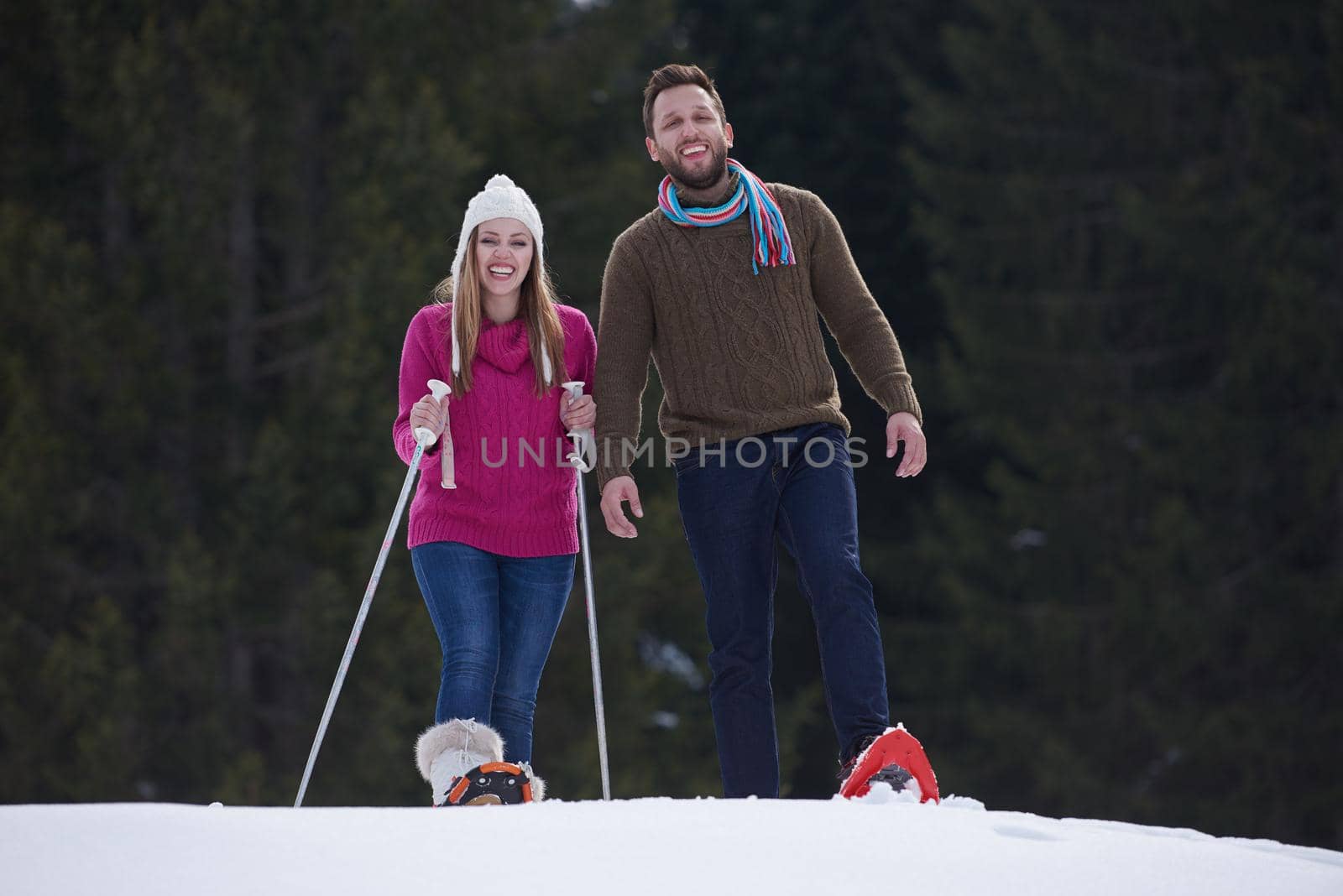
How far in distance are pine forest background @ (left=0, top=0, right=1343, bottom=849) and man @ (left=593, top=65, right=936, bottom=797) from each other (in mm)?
8827

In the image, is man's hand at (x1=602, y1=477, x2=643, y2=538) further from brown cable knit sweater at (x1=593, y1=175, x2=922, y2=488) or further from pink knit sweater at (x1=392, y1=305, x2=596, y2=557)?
pink knit sweater at (x1=392, y1=305, x2=596, y2=557)

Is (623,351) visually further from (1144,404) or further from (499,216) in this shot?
(1144,404)

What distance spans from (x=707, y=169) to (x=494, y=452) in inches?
32.7

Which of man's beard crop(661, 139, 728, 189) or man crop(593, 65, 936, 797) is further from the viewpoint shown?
man's beard crop(661, 139, 728, 189)

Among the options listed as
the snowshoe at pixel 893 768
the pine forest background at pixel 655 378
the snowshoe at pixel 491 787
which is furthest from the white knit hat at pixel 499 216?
the pine forest background at pixel 655 378

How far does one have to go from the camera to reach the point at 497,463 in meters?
4.33

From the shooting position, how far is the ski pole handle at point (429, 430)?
419cm

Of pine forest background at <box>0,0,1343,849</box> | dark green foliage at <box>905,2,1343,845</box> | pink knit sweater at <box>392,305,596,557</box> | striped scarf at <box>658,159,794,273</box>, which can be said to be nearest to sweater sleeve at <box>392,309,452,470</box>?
pink knit sweater at <box>392,305,596,557</box>

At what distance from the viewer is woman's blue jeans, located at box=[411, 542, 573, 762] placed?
4113 millimetres

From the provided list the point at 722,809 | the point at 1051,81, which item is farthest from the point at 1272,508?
the point at 722,809

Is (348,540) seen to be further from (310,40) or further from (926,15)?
(926,15)

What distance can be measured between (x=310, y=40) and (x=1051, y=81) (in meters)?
6.79

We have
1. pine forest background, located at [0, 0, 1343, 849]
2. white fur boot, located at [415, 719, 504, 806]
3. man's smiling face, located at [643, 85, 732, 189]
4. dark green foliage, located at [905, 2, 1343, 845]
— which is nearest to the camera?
white fur boot, located at [415, 719, 504, 806]

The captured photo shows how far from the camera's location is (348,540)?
→ 44.2ft
